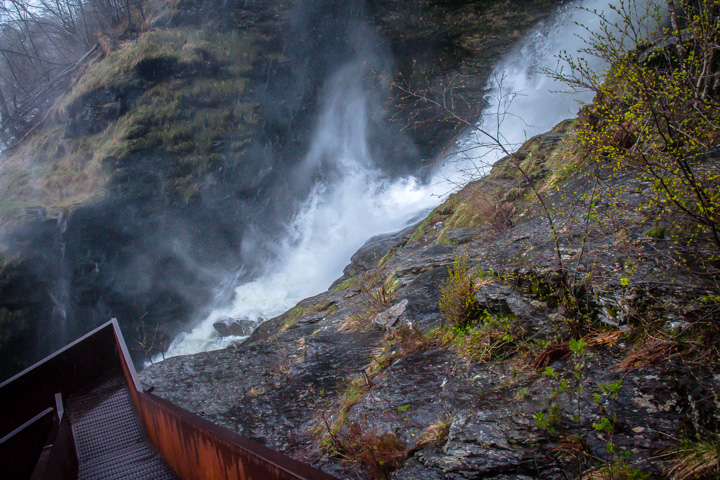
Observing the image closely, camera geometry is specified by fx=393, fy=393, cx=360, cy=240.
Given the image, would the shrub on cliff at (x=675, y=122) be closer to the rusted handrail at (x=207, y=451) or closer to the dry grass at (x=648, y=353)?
the dry grass at (x=648, y=353)

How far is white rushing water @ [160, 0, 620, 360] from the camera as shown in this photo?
13633 millimetres

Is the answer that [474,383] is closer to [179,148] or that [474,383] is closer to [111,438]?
[111,438]

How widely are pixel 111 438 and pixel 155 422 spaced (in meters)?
1.01

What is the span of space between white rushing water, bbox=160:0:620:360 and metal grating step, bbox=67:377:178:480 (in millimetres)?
8109

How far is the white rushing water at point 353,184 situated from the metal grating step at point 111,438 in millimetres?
8109

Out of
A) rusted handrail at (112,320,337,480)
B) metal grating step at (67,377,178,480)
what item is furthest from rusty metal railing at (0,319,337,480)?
metal grating step at (67,377,178,480)

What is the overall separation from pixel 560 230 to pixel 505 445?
7.47ft

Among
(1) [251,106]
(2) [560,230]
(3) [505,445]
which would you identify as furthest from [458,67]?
(3) [505,445]

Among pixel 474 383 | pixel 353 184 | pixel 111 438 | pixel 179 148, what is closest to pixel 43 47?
pixel 179 148

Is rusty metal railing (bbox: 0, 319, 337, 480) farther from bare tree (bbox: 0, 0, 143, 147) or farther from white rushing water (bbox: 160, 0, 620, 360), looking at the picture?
bare tree (bbox: 0, 0, 143, 147)

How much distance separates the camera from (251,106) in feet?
47.8

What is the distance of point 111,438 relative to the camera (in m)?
3.54

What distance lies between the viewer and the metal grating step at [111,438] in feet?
9.45

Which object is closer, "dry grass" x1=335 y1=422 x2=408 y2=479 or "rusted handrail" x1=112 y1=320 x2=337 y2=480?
"rusted handrail" x1=112 y1=320 x2=337 y2=480
